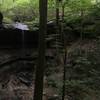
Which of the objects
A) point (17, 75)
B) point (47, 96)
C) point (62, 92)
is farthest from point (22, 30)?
point (62, 92)

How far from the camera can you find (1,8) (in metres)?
17.5

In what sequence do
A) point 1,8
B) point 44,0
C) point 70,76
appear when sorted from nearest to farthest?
point 44,0 < point 70,76 < point 1,8

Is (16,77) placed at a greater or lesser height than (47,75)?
lesser

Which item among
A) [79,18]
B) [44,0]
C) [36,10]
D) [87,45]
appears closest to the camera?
[44,0]

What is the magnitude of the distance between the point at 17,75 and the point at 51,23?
4078 millimetres

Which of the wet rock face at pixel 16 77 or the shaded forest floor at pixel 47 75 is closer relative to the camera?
the shaded forest floor at pixel 47 75

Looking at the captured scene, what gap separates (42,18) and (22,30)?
22.4 ft

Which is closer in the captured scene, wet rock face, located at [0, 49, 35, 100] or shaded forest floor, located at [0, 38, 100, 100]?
shaded forest floor, located at [0, 38, 100, 100]

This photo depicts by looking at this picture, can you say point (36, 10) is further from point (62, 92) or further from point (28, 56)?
point (62, 92)

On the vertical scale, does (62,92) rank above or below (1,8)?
below

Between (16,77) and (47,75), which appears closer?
(47,75)

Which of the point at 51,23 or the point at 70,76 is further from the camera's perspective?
the point at 51,23

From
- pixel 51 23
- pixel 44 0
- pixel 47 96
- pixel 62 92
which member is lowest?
pixel 47 96

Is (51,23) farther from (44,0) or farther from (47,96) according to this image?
(44,0)
